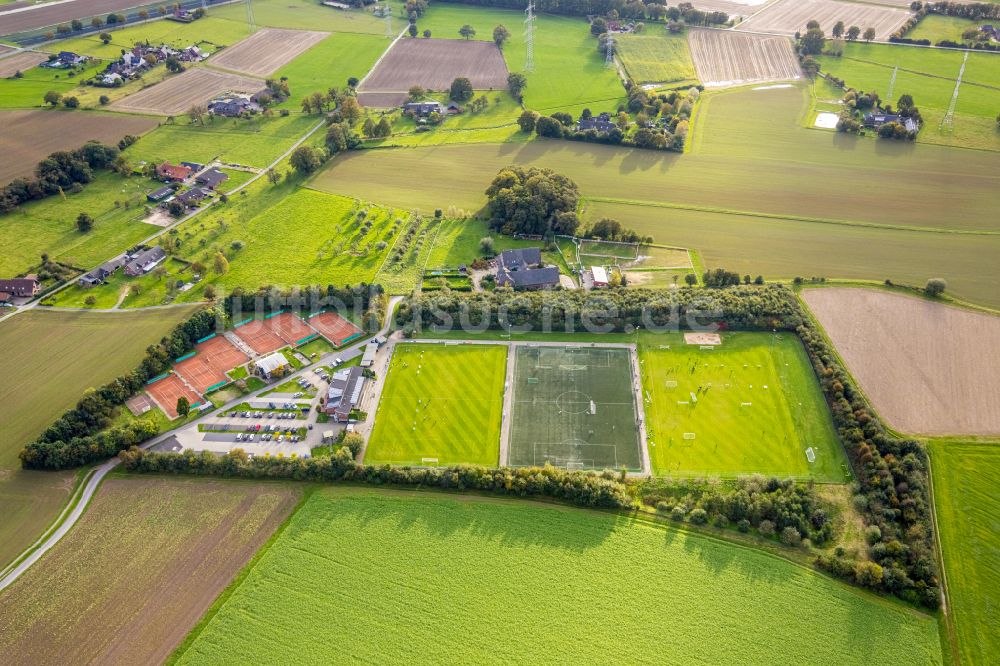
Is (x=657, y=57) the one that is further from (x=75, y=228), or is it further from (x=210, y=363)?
(x=75, y=228)

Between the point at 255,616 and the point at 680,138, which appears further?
the point at 680,138

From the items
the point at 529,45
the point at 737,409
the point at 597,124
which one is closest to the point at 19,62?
the point at 529,45

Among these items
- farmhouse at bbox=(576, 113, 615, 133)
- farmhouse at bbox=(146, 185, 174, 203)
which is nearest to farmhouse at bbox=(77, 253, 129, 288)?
farmhouse at bbox=(146, 185, 174, 203)

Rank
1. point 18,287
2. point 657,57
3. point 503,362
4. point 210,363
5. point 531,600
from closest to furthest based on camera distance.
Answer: point 531,600 < point 503,362 < point 210,363 < point 18,287 < point 657,57

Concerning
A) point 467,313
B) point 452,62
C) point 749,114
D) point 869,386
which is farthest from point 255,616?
point 452,62

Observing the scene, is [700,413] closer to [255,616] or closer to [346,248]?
[255,616]

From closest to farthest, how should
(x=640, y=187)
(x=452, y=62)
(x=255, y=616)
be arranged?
(x=255, y=616) < (x=640, y=187) < (x=452, y=62)

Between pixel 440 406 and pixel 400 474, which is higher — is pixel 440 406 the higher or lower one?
the higher one
